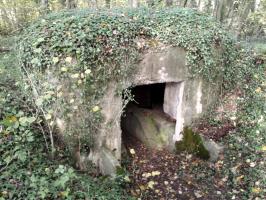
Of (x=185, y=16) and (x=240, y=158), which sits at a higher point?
(x=185, y=16)

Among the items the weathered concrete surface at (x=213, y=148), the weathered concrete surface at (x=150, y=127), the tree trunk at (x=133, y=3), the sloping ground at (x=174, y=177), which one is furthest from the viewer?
the tree trunk at (x=133, y=3)

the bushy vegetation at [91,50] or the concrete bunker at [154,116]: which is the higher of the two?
the bushy vegetation at [91,50]

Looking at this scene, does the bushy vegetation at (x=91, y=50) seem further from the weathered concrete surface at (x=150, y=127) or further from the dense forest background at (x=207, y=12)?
the dense forest background at (x=207, y=12)

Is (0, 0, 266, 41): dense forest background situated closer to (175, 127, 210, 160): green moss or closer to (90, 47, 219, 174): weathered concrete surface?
(90, 47, 219, 174): weathered concrete surface

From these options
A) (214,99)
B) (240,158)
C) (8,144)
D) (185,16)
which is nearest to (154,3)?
(185,16)

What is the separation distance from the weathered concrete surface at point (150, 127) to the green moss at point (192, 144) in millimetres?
343

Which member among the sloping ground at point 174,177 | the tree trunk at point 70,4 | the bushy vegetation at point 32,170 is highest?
the tree trunk at point 70,4

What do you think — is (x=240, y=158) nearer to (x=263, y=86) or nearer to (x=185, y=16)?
(x=263, y=86)

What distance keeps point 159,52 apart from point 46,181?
10.5 ft

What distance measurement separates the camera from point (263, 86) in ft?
24.5

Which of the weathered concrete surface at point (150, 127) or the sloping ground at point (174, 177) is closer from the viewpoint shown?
the sloping ground at point (174, 177)

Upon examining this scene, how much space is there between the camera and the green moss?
667cm

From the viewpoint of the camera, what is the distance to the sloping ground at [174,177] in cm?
588

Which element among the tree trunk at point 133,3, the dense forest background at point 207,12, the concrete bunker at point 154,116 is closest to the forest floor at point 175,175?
the concrete bunker at point 154,116
